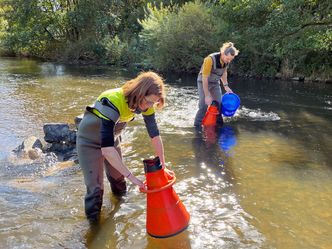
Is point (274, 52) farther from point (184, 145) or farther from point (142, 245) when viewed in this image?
point (142, 245)

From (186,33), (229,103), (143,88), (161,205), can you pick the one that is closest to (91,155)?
(161,205)

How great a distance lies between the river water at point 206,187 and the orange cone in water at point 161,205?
0.80 ft

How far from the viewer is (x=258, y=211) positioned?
422cm

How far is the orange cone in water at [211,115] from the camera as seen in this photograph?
758 cm

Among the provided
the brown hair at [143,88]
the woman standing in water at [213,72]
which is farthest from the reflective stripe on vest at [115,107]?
the woman standing in water at [213,72]

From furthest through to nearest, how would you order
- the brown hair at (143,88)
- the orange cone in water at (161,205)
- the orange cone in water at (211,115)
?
the orange cone in water at (211,115) → the orange cone in water at (161,205) → the brown hair at (143,88)

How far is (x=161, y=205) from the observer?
3395 mm

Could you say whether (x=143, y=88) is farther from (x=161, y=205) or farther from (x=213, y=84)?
(x=213, y=84)

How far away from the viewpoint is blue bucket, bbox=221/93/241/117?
25.1 feet

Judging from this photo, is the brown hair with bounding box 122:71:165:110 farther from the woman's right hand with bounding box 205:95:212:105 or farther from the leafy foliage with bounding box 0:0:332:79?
the leafy foliage with bounding box 0:0:332:79

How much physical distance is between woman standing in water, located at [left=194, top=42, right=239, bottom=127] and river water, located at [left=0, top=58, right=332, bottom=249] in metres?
0.70

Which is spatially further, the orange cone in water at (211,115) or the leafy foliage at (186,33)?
the leafy foliage at (186,33)

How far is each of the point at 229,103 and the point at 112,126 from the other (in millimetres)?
4947

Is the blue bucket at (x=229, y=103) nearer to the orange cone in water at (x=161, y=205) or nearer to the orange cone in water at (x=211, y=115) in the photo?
the orange cone in water at (x=211, y=115)
